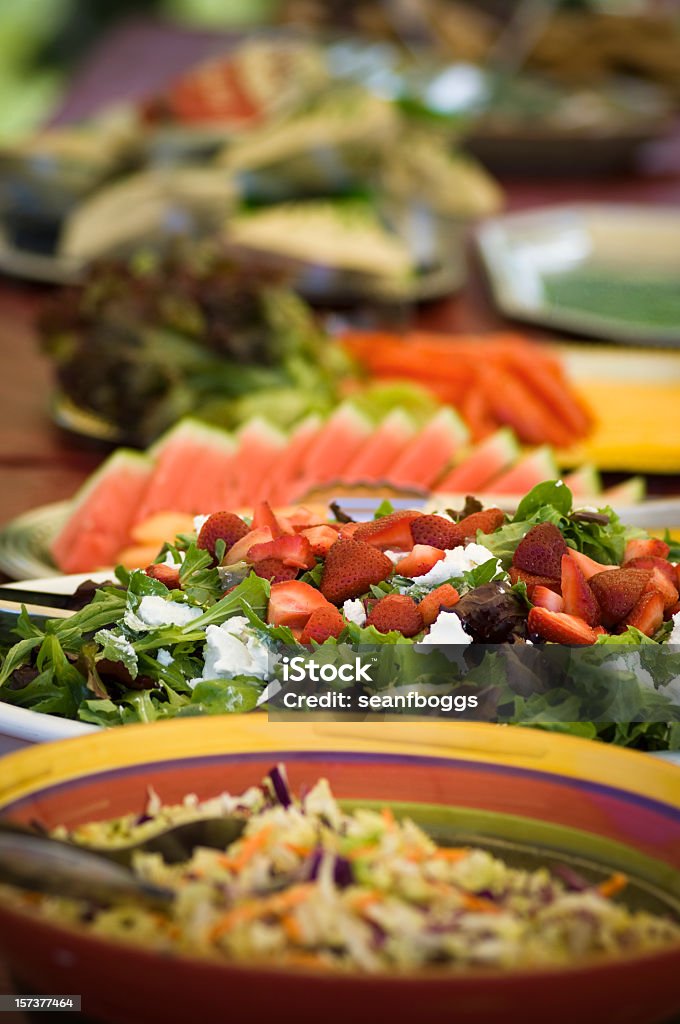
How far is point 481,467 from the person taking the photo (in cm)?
197

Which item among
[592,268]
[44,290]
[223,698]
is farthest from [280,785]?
[592,268]

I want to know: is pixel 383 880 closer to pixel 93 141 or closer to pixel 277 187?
pixel 277 187

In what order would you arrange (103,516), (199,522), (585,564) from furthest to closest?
(103,516) → (199,522) → (585,564)

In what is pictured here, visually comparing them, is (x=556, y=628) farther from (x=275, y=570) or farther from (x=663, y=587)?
(x=275, y=570)

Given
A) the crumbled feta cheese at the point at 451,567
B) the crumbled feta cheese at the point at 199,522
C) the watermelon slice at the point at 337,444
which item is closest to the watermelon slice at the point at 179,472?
the watermelon slice at the point at 337,444

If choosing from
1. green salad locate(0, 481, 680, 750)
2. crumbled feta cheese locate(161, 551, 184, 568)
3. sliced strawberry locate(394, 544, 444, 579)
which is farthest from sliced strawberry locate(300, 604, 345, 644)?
crumbled feta cheese locate(161, 551, 184, 568)

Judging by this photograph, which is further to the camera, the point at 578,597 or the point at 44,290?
→ the point at 44,290

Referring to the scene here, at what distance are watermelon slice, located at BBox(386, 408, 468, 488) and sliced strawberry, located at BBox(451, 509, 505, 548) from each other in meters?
0.61

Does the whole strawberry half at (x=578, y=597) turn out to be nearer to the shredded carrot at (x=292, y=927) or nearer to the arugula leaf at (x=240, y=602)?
the arugula leaf at (x=240, y=602)

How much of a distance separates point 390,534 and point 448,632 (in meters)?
0.17

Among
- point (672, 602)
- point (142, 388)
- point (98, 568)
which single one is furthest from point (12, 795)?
point (142, 388)

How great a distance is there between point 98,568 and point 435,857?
848 millimetres

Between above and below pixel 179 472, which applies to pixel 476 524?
above

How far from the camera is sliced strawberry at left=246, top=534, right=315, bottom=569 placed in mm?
1218
